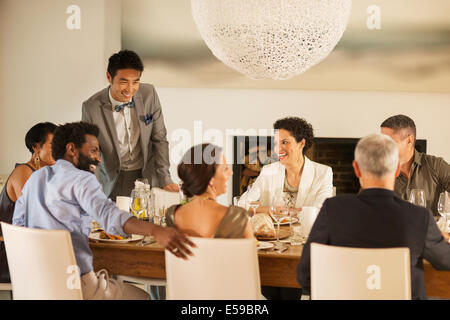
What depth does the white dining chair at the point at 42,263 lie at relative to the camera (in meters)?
1.92

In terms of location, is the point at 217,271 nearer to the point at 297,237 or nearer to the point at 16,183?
the point at 297,237

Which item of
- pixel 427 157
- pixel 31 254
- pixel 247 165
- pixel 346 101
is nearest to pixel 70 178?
pixel 31 254

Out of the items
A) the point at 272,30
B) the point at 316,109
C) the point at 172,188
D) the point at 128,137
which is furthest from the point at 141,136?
the point at 316,109

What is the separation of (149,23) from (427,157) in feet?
8.69

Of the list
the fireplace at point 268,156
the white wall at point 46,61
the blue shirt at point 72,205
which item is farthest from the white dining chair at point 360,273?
the white wall at point 46,61

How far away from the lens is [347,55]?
4.59 meters

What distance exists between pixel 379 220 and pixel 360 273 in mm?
184

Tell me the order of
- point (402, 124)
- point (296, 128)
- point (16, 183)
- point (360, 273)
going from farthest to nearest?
point (296, 128) → point (402, 124) → point (16, 183) → point (360, 273)

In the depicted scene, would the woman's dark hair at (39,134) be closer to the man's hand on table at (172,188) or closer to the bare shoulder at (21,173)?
the bare shoulder at (21,173)

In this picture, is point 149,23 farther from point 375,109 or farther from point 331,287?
point 331,287

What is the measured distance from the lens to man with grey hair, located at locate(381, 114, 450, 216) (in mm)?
3074

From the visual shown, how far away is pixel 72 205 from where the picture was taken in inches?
83.7

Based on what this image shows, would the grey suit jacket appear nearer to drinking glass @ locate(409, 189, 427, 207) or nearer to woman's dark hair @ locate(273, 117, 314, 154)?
woman's dark hair @ locate(273, 117, 314, 154)

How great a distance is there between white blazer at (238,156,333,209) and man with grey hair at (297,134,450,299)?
1322mm
